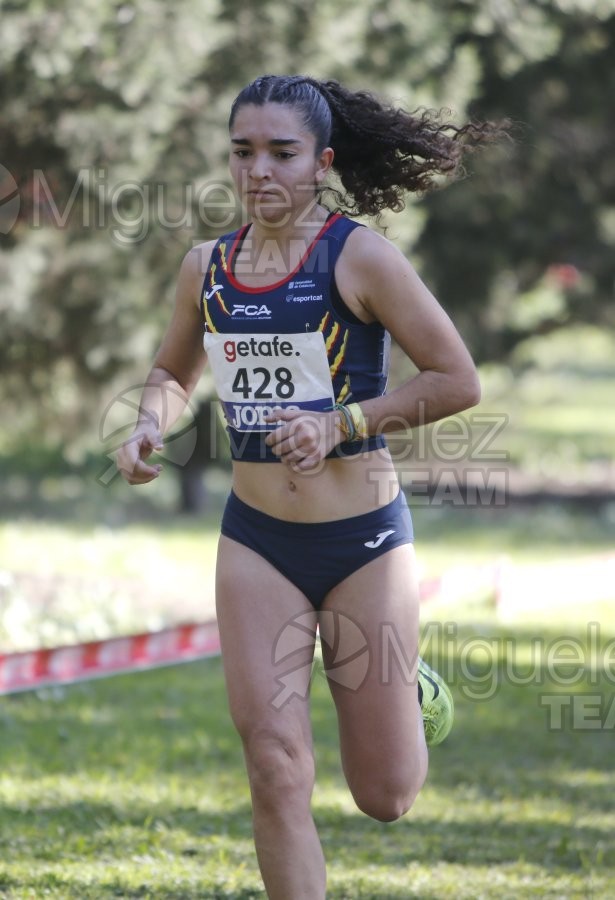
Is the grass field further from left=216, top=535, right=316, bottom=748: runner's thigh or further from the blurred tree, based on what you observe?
the blurred tree

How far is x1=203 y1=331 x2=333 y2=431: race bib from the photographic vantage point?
3523mm

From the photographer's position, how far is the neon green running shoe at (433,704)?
3.93 meters

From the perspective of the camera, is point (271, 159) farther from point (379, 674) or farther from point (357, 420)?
point (379, 674)

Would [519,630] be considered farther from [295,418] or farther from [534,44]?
[295,418]

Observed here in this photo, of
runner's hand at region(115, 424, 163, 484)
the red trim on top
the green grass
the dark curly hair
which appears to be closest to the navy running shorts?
runner's hand at region(115, 424, 163, 484)

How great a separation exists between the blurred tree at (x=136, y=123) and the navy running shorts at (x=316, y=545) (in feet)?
18.1

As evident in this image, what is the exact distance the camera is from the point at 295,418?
3414 millimetres

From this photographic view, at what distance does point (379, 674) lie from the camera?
3615 millimetres

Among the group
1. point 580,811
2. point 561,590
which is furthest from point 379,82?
point 580,811

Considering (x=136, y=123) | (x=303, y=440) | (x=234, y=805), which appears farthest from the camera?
(x=136, y=123)

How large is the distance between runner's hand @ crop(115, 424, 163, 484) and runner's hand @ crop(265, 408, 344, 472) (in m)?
0.32

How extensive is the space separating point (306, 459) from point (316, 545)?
0.33m

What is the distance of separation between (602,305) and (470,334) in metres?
1.99

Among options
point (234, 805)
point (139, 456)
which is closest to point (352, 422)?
point (139, 456)
